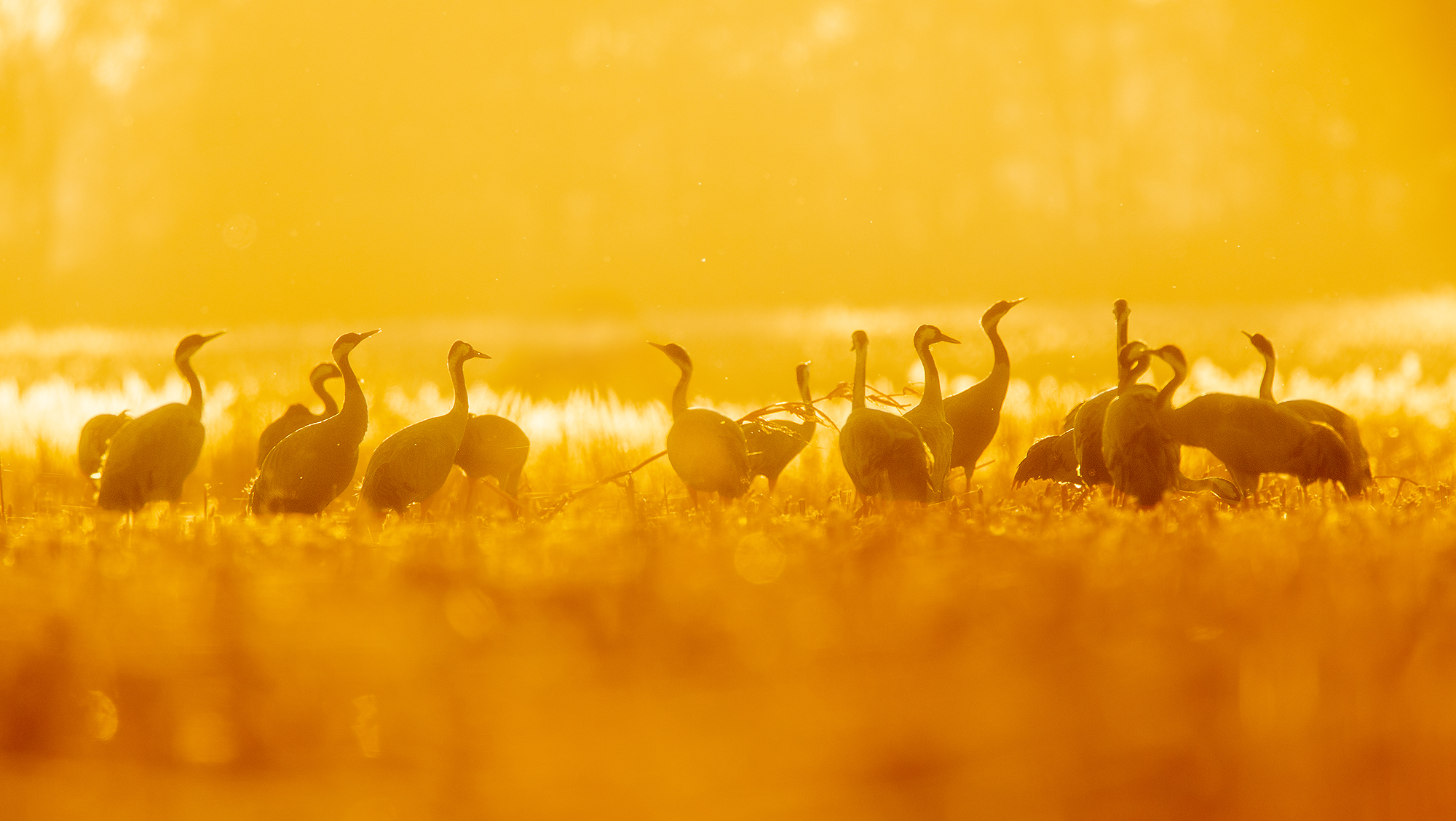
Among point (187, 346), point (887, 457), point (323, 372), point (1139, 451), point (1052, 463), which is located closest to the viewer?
point (887, 457)

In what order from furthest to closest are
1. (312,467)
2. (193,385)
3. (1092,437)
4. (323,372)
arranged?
(193,385) → (323,372) → (1092,437) → (312,467)

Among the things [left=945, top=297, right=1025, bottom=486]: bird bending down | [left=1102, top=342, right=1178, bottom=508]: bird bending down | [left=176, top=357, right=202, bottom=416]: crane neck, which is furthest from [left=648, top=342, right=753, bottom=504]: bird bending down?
[left=176, top=357, right=202, bottom=416]: crane neck

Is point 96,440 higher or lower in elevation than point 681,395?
lower

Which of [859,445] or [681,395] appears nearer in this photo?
[859,445]

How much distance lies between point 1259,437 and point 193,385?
21.7 ft

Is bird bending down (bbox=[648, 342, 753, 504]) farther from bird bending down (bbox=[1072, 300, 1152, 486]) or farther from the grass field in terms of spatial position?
bird bending down (bbox=[1072, 300, 1152, 486])

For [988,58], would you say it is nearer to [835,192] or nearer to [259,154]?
[835,192]

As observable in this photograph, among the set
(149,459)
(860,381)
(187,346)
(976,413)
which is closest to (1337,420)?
(976,413)

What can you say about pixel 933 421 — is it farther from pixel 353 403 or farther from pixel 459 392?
pixel 353 403

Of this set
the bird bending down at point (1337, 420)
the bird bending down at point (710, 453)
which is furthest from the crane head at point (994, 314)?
the bird bending down at point (710, 453)

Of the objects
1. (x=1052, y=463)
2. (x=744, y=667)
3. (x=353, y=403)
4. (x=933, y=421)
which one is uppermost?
(x=353, y=403)

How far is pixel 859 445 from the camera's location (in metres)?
7.70

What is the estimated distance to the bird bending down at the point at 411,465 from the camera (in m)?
7.69

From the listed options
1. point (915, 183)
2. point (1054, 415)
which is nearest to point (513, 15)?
point (915, 183)
